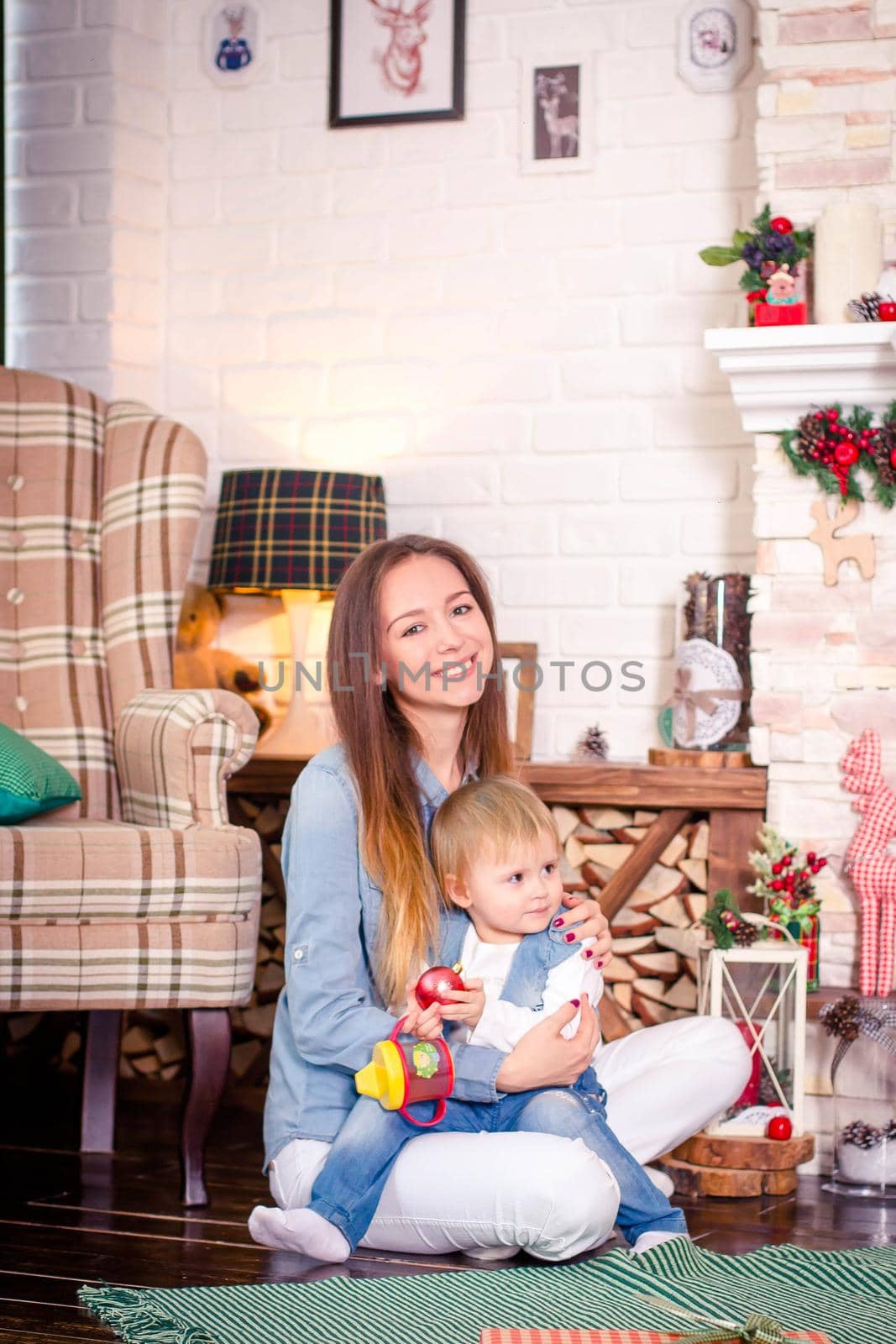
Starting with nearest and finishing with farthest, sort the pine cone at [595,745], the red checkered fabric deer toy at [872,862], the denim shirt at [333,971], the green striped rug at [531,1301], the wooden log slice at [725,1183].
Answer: the green striped rug at [531,1301] < the denim shirt at [333,971] < the wooden log slice at [725,1183] < the red checkered fabric deer toy at [872,862] < the pine cone at [595,745]

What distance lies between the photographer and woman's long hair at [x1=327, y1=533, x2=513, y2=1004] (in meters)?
1.92

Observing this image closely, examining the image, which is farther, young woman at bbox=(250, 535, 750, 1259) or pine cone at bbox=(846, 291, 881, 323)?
pine cone at bbox=(846, 291, 881, 323)

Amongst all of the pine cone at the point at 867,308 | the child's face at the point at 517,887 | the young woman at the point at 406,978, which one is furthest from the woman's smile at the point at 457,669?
the pine cone at the point at 867,308

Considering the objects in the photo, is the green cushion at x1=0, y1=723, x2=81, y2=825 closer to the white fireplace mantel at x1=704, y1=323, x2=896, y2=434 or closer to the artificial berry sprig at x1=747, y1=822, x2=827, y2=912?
the artificial berry sprig at x1=747, y1=822, x2=827, y2=912

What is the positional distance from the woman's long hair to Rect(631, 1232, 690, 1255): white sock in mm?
411

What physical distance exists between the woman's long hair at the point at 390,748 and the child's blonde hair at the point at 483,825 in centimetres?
4

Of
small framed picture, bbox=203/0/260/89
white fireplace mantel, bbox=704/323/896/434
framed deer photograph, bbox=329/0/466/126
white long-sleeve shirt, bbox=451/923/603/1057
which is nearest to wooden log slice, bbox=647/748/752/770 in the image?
white fireplace mantel, bbox=704/323/896/434

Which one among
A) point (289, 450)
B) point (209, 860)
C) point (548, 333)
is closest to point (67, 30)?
point (289, 450)

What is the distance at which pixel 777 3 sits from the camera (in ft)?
8.52

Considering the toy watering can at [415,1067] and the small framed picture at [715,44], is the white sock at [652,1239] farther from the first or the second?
the small framed picture at [715,44]

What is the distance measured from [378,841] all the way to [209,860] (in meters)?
0.37

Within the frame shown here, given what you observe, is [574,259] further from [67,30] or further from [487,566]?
[67,30]

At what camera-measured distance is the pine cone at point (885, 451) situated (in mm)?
2535

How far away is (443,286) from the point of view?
315 centimetres
